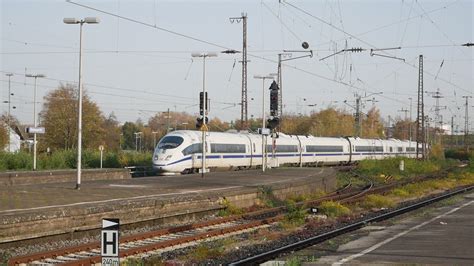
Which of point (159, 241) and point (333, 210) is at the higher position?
point (333, 210)

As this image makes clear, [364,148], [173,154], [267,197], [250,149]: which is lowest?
[267,197]

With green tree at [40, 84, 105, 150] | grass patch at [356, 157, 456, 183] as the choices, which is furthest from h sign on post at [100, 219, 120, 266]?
green tree at [40, 84, 105, 150]

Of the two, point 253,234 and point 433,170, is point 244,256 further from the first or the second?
point 433,170

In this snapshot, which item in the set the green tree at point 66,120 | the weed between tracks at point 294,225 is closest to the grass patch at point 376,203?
the weed between tracks at point 294,225

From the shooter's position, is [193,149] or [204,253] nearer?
[204,253]

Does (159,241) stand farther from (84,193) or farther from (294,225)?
(84,193)

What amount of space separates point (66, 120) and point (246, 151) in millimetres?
22924

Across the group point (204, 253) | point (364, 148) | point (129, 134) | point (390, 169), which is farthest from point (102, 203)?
point (129, 134)

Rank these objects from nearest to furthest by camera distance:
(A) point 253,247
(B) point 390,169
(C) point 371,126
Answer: (A) point 253,247 → (B) point 390,169 → (C) point 371,126

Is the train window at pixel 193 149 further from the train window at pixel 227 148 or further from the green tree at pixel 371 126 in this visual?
the green tree at pixel 371 126

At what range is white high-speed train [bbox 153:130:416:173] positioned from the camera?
4006 centimetres

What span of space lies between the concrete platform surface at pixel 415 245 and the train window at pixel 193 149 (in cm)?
2025

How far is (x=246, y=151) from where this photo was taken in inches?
1897

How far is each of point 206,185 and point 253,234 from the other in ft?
33.9
